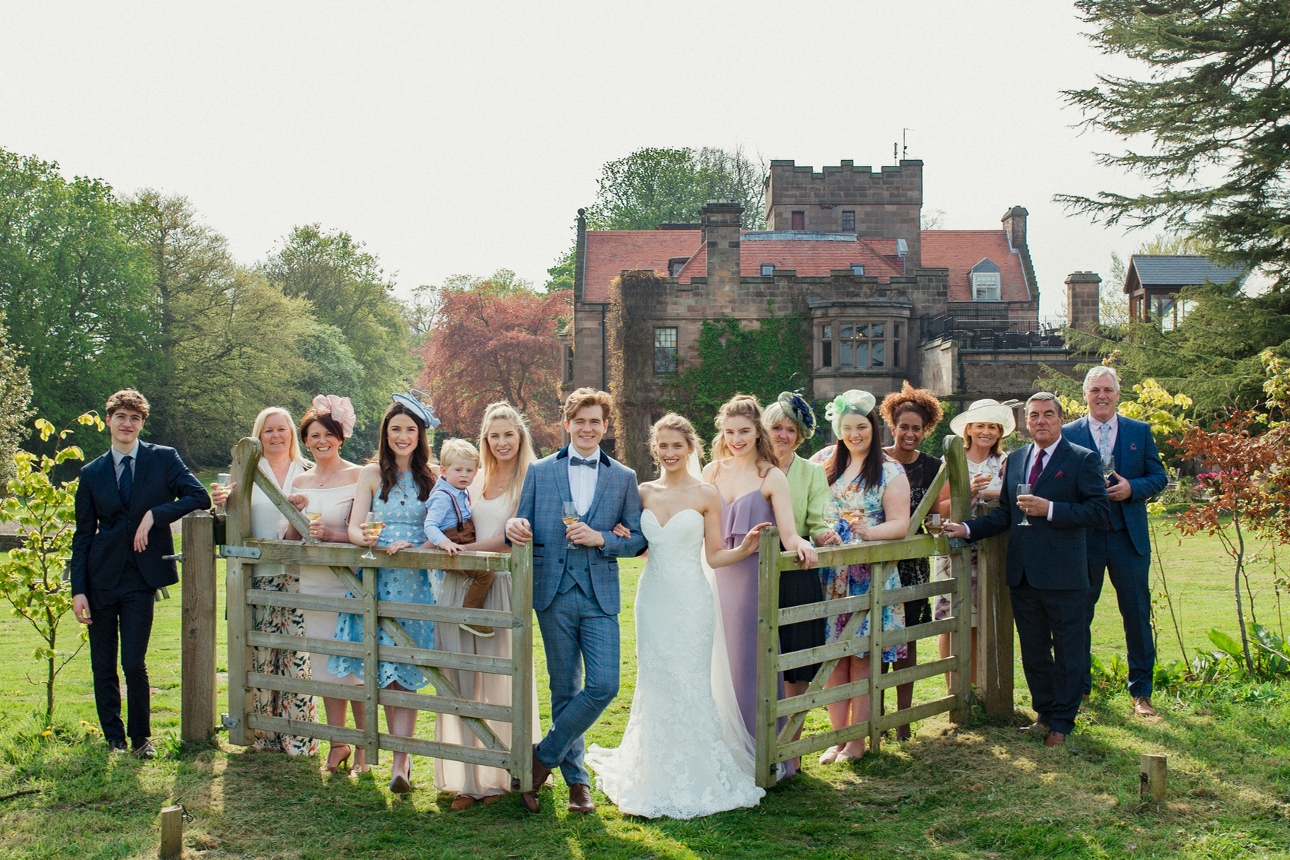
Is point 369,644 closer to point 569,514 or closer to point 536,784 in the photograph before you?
point 536,784

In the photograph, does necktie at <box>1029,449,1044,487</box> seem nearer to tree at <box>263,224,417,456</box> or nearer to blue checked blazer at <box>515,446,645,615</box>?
blue checked blazer at <box>515,446,645,615</box>

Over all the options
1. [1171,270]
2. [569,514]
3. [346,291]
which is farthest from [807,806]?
[346,291]

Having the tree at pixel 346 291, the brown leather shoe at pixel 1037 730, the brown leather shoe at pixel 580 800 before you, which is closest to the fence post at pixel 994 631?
the brown leather shoe at pixel 1037 730

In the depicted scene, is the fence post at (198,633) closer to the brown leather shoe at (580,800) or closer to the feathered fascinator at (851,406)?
the brown leather shoe at (580,800)

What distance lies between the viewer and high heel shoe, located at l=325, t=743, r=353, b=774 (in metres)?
6.08

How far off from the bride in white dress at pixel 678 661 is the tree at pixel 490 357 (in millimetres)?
45269

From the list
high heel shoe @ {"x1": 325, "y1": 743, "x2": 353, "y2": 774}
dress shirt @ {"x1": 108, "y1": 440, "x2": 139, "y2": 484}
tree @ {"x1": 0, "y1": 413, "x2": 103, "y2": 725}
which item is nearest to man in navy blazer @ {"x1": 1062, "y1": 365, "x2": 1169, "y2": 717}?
high heel shoe @ {"x1": 325, "y1": 743, "x2": 353, "y2": 774}

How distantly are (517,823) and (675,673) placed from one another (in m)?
1.13

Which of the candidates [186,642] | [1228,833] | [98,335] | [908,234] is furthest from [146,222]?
[1228,833]

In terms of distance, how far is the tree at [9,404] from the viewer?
28.3 metres

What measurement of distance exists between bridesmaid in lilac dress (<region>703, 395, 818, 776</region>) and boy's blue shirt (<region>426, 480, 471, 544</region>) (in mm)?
1507

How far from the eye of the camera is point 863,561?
19.7ft

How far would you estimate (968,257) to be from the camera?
42688 millimetres

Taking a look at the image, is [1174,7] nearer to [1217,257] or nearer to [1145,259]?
[1217,257]
